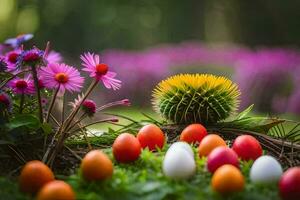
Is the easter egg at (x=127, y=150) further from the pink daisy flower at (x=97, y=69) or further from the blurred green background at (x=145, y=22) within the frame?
the blurred green background at (x=145, y=22)

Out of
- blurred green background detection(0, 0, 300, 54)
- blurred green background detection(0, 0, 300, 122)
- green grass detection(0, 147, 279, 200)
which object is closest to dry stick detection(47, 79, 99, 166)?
green grass detection(0, 147, 279, 200)

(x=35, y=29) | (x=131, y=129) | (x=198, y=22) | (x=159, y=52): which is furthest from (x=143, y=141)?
(x=198, y=22)

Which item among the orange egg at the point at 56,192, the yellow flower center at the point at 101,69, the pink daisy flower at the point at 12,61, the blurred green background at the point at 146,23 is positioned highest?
the blurred green background at the point at 146,23

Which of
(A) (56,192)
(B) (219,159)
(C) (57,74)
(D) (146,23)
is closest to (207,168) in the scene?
(B) (219,159)

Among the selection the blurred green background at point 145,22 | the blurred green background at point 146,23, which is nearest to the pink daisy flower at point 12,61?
the blurred green background at point 146,23

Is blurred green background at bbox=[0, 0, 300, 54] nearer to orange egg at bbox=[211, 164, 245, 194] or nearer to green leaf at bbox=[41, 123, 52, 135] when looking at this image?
green leaf at bbox=[41, 123, 52, 135]

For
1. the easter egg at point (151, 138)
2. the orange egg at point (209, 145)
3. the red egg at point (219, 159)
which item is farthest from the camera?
the easter egg at point (151, 138)

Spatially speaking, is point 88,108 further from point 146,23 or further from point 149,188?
point 146,23
